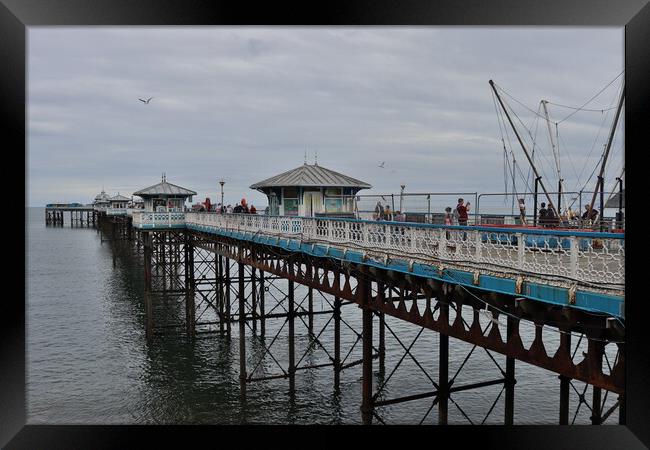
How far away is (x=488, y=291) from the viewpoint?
10.6 meters

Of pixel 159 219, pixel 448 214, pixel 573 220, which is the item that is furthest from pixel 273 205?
pixel 159 219

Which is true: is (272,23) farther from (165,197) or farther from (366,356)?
(165,197)

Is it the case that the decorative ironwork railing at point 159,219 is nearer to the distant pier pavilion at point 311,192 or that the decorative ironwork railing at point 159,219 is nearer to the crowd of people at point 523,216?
the distant pier pavilion at point 311,192

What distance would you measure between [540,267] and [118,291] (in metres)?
44.2

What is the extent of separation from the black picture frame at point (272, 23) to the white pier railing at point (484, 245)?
158 centimetres

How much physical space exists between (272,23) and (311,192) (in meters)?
11.7

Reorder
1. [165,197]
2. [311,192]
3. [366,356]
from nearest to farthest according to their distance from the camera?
[366,356] < [311,192] < [165,197]

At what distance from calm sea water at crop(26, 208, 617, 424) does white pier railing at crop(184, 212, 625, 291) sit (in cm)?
558

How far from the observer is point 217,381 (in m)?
23.8

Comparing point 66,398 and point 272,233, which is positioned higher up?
point 272,233

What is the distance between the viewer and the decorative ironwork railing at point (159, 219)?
110 feet

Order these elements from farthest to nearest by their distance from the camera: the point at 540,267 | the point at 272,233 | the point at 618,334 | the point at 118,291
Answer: the point at 118,291 → the point at 272,233 → the point at 540,267 → the point at 618,334
